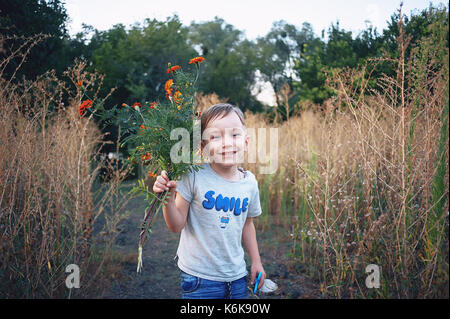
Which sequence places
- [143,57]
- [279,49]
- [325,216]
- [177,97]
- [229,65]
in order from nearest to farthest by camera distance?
1. [177,97]
2. [325,216]
3. [143,57]
4. [229,65]
5. [279,49]

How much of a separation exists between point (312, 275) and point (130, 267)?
1.84m

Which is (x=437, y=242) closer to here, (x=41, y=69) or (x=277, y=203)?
(x=277, y=203)

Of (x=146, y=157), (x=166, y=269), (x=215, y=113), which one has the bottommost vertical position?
(x=166, y=269)

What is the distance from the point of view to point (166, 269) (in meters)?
3.35

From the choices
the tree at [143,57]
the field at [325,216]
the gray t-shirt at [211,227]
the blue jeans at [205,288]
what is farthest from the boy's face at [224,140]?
the tree at [143,57]

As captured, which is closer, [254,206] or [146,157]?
[146,157]

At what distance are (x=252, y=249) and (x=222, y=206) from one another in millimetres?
360

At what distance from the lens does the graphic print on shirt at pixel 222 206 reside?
157 centimetres

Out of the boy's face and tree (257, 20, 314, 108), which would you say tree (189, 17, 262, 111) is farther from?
the boy's face

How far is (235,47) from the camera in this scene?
79.1 ft

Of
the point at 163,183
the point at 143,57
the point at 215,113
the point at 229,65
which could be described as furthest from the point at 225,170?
the point at 229,65

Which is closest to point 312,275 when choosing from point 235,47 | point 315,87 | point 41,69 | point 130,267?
point 130,267

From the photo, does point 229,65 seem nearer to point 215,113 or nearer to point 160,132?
point 215,113

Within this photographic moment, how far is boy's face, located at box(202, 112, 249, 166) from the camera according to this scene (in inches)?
61.8
